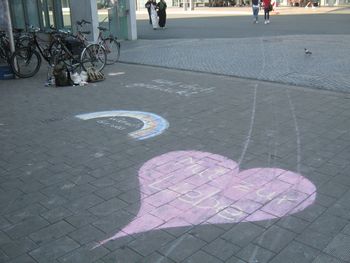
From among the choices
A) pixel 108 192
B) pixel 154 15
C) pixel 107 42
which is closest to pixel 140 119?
pixel 108 192

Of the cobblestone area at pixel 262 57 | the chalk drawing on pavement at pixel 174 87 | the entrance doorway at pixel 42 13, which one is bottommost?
the chalk drawing on pavement at pixel 174 87

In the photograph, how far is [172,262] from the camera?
119 inches

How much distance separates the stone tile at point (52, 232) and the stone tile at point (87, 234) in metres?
0.07

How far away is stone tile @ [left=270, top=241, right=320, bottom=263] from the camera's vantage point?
3023 mm

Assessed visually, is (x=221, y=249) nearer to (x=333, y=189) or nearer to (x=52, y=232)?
(x=52, y=232)

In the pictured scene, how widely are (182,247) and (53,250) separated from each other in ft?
3.17

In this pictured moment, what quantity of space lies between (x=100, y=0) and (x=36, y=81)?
7.27 metres

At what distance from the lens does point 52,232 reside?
3436 millimetres

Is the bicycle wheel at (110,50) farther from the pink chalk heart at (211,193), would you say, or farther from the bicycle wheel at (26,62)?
the pink chalk heart at (211,193)

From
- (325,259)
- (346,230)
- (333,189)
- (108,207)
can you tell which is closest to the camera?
(325,259)

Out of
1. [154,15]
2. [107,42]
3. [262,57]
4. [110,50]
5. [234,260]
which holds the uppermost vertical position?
[154,15]

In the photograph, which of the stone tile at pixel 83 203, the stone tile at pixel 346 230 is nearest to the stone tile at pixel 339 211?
the stone tile at pixel 346 230

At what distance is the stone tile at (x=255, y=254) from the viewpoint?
3.04 m

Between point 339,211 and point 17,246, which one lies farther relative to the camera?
point 339,211
